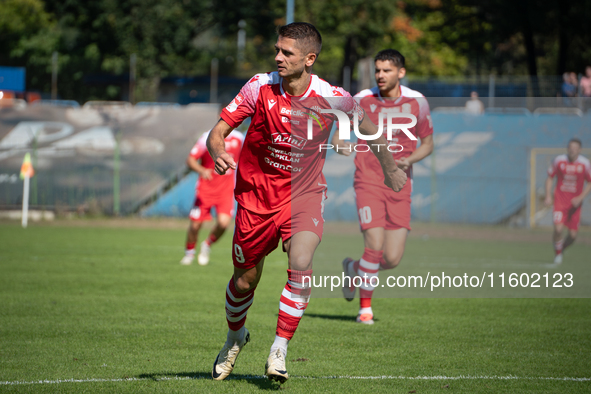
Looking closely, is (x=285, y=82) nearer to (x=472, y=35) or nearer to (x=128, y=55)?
(x=472, y=35)

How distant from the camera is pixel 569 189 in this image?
13547mm

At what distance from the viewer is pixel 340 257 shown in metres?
11.6

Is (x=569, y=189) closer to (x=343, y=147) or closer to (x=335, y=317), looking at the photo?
(x=335, y=317)

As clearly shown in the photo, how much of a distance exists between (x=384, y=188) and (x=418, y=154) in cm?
51

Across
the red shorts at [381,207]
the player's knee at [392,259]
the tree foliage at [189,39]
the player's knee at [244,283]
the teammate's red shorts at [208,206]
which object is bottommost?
the teammate's red shorts at [208,206]

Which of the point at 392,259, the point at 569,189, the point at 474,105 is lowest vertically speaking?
the point at 569,189

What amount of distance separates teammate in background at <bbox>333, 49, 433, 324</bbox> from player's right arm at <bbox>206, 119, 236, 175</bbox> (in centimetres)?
270

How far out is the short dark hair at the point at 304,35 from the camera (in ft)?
15.2

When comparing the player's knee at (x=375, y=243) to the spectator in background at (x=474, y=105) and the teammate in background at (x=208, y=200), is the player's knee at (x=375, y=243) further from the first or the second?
the spectator in background at (x=474, y=105)

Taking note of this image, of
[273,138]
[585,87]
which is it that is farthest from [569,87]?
[273,138]

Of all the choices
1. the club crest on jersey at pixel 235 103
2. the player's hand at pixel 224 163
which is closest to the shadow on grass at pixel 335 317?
the club crest on jersey at pixel 235 103

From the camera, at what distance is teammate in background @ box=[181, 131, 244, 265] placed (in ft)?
37.7

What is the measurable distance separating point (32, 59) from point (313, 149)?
41390mm

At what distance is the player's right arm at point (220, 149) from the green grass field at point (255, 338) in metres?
1.43
